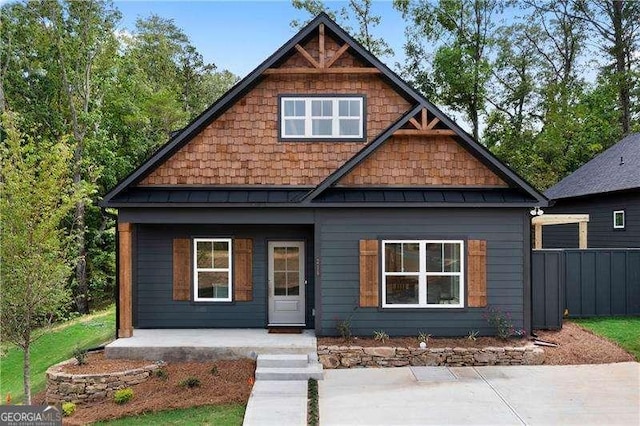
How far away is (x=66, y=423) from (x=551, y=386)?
7.39m

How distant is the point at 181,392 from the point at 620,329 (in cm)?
909

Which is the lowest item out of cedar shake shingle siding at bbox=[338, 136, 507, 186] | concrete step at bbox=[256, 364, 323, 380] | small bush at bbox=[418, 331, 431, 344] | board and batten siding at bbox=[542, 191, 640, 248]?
concrete step at bbox=[256, 364, 323, 380]

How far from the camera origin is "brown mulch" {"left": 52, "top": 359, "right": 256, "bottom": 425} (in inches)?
284

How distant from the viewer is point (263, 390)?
752cm

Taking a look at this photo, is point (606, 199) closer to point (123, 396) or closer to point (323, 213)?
point (323, 213)

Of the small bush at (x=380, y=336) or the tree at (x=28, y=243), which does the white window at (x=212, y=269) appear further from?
the small bush at (x=380, y=336)

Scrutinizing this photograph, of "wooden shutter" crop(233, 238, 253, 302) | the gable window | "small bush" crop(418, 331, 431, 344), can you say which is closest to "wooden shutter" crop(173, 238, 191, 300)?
"wooden shutter" crop(233, 238, 253, 302)

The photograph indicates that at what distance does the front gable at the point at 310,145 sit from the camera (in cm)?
1001

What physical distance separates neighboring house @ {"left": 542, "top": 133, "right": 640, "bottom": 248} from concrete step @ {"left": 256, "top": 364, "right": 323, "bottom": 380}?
793 cm

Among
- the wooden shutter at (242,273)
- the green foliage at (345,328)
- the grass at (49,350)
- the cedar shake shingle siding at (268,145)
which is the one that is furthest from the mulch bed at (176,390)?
the cedar shake shingle siding at (268,145)

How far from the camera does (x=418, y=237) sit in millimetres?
9711

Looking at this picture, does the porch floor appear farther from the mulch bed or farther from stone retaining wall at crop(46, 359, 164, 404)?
stone retaining wall at crop(46, 359, 164, 404)

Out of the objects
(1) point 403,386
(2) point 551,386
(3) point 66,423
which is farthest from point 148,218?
(2) point 551,386

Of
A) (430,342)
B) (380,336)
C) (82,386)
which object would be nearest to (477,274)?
(430,342)
